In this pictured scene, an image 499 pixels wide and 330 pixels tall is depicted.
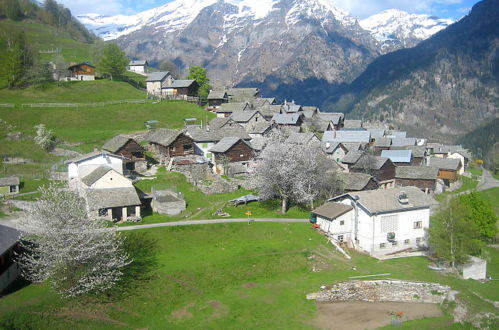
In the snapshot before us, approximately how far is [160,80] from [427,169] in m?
78.4

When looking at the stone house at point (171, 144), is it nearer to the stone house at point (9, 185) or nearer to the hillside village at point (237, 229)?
the hillside village at point (237, 229)

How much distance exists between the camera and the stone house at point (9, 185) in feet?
192

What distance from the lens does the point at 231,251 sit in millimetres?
46719

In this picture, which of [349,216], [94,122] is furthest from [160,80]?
[349,216]

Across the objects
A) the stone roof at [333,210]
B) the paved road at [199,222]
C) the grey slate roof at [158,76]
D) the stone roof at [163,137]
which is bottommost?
the paved road at [199,222]

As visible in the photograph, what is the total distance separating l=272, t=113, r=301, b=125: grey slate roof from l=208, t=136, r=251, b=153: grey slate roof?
84.9 feet

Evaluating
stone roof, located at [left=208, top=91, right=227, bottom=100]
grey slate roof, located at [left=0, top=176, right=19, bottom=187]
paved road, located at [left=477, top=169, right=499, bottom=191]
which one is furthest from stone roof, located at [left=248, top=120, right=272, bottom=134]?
paved road, located at [left=477, top=169, right=499, bottom=191]

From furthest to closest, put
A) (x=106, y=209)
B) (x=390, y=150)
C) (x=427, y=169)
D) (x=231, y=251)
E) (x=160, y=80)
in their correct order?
(x=160, y=80) < (x=390, y=150) < (x=427, y=169) < (x=106, y=209) < (x=231, y=251)

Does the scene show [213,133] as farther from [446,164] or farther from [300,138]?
[446,164]

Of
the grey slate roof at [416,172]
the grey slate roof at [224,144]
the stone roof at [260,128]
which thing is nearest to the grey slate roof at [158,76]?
the stone roof at [260,128]

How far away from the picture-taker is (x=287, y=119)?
10431 cm

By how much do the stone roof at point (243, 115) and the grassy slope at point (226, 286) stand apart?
4969 cm

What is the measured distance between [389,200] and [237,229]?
64.6 ft

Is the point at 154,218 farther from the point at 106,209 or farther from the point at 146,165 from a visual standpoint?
the point at 146,165
